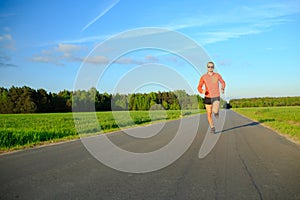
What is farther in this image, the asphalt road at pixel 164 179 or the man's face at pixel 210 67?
the man's face at pixel 210 67

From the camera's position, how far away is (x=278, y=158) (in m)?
6.30

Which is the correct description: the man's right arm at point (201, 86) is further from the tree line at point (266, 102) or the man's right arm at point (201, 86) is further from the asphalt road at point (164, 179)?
the tree line at point (266, 102)

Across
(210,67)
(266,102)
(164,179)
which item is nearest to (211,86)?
(210,67)

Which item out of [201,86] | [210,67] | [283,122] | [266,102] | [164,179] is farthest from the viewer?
[266,102]

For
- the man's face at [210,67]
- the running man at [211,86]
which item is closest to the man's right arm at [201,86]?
the running man at [211,86]

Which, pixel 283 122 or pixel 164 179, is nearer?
pixel 164 179

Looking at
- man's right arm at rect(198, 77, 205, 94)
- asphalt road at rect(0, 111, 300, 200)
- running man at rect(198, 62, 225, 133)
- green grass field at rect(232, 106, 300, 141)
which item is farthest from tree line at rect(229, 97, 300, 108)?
asphalt road at rect(0, 111, 300, 200)

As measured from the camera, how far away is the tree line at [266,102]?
124 metres

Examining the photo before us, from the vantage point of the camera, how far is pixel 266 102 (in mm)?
133375

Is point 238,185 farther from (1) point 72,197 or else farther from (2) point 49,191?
(2) point 49,191

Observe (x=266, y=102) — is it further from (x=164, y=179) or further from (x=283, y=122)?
(x=164, y=179)

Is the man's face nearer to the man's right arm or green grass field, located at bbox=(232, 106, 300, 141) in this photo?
the man's right arm

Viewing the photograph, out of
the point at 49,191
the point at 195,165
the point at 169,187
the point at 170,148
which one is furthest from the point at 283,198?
the point at 170,148

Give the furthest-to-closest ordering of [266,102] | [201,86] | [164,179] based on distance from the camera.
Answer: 1. [266,102]
2. [201,86]
3. [164,179]
